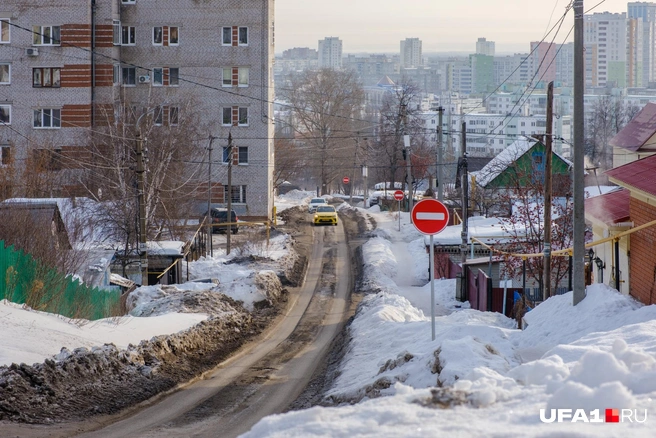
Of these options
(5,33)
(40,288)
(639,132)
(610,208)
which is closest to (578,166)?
(610,208)

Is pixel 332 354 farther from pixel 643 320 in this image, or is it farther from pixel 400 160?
pixel 400 160

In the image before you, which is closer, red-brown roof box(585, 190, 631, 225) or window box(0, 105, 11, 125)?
red-brown roof box(585, 190, 631, 225)

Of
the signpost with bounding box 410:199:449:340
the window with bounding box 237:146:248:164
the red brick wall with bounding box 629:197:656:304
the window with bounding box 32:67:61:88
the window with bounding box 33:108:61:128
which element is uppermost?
the window with bounding box 32:67:61:88

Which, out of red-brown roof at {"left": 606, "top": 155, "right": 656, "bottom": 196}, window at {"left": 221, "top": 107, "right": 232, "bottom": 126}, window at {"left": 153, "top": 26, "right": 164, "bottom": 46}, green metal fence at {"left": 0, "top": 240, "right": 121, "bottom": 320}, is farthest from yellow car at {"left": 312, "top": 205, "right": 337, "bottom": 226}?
red-brown roof at {"left": 606, "top": 155, "right": 656, "bottom": 196}

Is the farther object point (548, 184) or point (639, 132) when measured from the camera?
point (639, 132)

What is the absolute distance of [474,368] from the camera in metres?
Result: 9.10

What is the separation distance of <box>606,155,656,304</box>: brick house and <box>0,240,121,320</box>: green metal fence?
36.6 ft

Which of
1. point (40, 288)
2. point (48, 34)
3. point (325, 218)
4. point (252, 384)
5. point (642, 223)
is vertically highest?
point (48, 34)

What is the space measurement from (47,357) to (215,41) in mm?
45518

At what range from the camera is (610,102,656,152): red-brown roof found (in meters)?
24.5

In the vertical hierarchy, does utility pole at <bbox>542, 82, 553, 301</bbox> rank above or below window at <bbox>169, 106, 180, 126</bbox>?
below

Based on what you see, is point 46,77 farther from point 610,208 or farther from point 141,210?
point 610,208

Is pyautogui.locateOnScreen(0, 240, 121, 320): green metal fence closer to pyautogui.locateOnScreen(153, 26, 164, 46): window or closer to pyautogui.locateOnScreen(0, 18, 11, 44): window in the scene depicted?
pyautogui.locateOnScreen(153, 26, 164, 46): window

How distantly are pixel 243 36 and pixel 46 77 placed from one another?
42.9 feet
